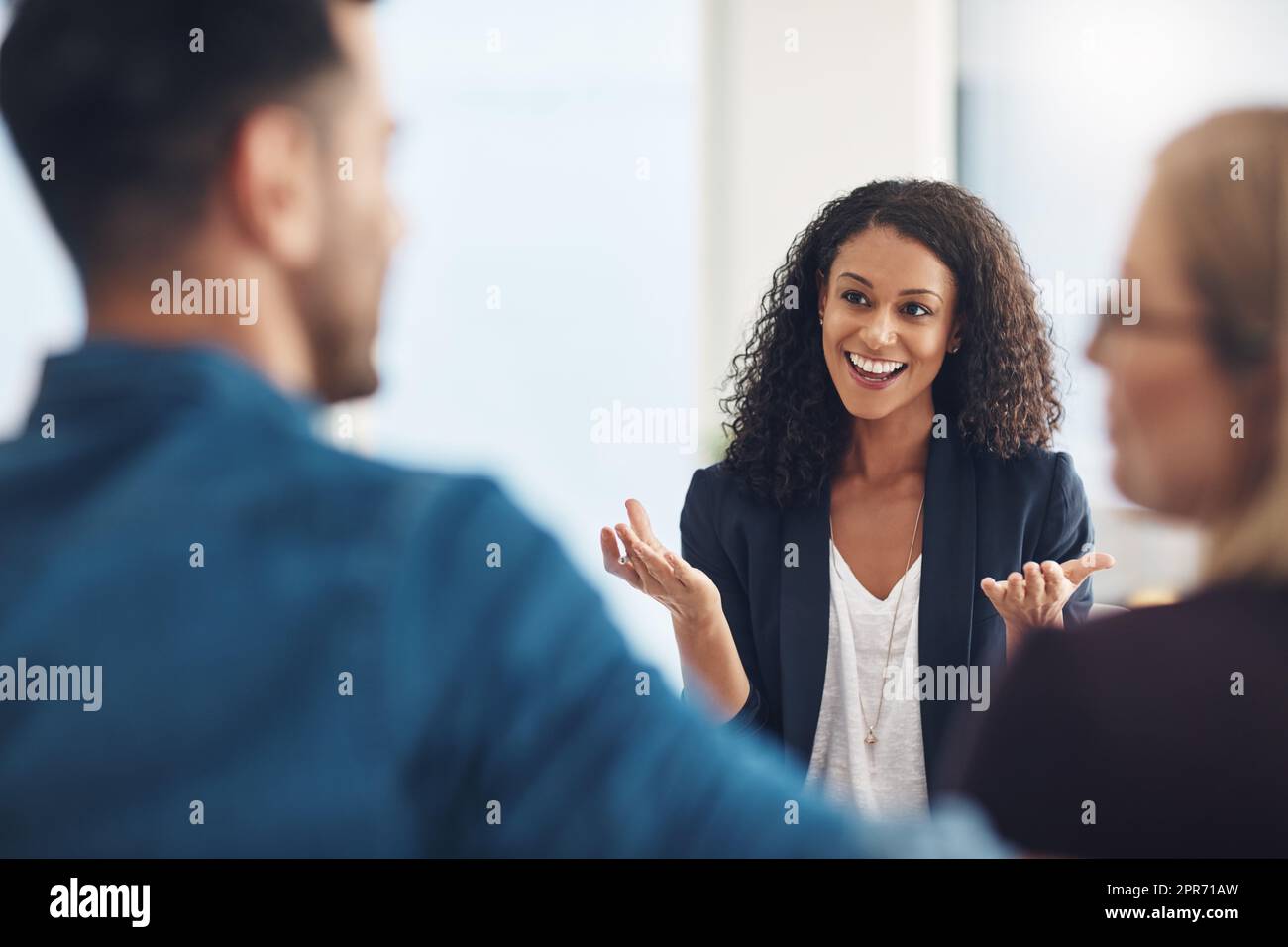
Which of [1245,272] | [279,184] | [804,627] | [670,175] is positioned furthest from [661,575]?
[279,184]

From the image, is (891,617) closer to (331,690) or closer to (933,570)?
(933,570)

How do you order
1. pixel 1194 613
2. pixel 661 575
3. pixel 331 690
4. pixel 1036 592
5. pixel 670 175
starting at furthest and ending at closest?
pixel 670 175, pixel 661 575, pixel 1036 592, pixel 1194 613, pixel 331 690

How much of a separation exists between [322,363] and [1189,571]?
730mm

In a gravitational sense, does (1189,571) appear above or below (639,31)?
below

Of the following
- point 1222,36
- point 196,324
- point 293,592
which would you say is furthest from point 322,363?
point 1222,36

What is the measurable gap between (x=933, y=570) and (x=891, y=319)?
13.7 inches

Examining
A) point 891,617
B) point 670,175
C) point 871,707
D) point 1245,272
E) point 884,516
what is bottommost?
point 871,707

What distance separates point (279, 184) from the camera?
63 cm

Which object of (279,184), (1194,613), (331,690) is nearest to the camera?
(331,690)

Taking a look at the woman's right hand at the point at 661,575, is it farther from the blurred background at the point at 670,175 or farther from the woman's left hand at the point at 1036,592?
the woman's left hand at the point at 1036,592

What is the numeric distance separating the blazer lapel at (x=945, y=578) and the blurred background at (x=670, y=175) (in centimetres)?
25

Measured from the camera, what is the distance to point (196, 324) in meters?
0.57

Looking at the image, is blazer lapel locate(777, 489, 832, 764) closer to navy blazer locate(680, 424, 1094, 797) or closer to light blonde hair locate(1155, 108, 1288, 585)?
navy blazer locate(680, 424, 1094, 797)
